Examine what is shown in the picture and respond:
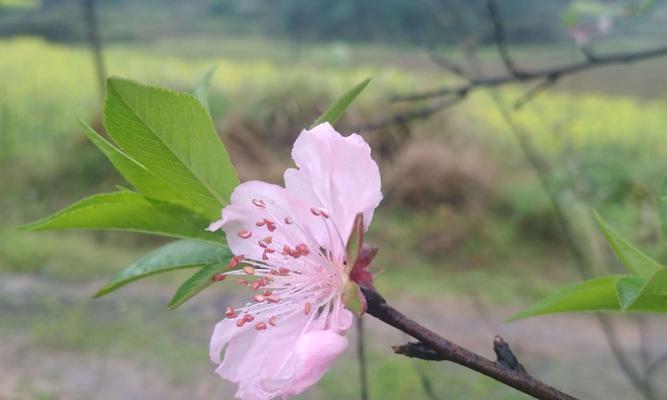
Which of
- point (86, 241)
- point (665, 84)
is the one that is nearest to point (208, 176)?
point (86, 241)

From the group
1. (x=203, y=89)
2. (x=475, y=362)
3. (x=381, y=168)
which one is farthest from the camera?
(x=381, y=168)

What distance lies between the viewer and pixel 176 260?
11.9 inches

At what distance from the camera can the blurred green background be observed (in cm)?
175

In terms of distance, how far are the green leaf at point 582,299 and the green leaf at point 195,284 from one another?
0.11 meters

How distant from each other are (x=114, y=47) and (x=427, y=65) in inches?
74.2

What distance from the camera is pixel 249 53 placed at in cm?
504

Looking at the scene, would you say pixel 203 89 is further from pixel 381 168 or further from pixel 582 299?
pixel 381 168

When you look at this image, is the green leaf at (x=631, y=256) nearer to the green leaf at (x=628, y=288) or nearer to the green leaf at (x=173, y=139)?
the green leaf at (x=628, y=288)

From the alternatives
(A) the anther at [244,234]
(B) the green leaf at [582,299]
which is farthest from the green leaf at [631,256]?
(A) the anther at [244,234]

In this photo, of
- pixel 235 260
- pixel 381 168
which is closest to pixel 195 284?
pixel 235 260

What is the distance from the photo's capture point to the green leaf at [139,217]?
30 cm

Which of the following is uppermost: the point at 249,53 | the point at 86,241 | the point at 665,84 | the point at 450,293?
the point at 249,53

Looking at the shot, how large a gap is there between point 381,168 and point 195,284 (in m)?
3.08

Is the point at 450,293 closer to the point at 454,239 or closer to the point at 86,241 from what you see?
the point at 454,239
